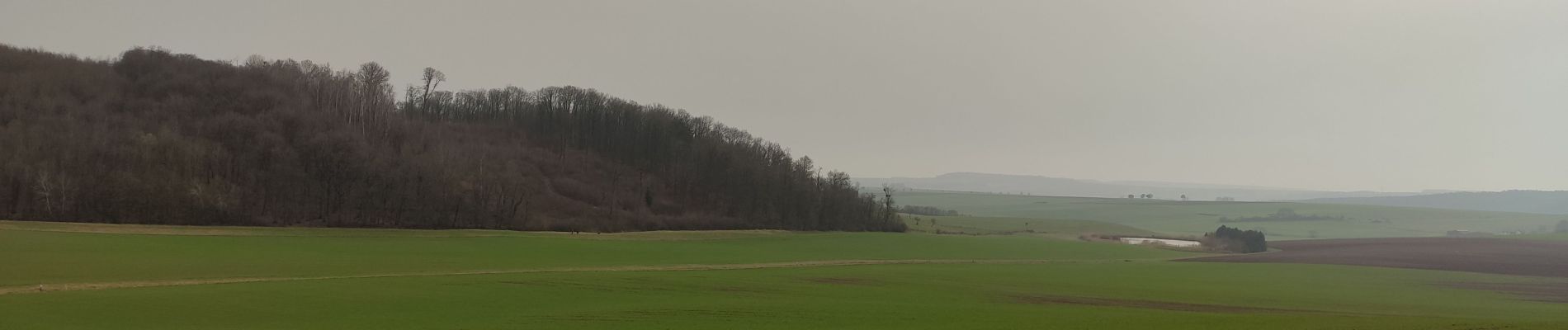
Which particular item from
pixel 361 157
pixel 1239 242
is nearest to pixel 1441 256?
pixel 1239 242

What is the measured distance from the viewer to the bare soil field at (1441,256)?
74.9m

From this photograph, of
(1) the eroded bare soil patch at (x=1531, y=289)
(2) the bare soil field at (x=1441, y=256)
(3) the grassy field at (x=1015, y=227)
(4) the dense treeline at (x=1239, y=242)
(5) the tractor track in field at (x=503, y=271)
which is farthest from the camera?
→ (3) the grassy field at (x=1015, y=227)

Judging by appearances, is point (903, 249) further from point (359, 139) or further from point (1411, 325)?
point (1411, 325)

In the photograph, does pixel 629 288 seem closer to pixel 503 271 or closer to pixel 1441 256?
pixel 503 271

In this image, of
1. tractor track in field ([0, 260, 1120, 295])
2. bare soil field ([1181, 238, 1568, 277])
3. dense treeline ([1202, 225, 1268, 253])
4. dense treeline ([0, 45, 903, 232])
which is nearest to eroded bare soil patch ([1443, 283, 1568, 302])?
bare soil field ([1181, 238, 1568, 277])

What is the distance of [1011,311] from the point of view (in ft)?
112

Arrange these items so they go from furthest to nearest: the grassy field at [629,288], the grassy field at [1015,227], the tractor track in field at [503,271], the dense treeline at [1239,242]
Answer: the grassy field at [1015,227] < the dense treeline at [1239,242] < the tractor track in field at [503,271] < the grassy field at [629,288]

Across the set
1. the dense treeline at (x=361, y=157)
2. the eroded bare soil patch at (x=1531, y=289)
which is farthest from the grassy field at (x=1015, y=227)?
the eroded bare soil patch at (x=1531, y=289)

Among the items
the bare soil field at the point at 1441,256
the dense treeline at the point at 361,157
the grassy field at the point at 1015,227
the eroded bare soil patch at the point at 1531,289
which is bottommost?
the eroded bare soil patch at the point at 1531,289

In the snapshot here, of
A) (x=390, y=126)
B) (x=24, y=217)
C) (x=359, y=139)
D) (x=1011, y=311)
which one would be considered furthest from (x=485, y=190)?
(x=1011, y=311)

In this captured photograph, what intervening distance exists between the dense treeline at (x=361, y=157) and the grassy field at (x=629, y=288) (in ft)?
30.8

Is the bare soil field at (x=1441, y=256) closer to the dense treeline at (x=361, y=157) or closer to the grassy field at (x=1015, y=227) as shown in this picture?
the grassy field at (x=1015, y=227)

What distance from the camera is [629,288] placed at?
41.4 metres

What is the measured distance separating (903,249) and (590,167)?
58.1 metres
